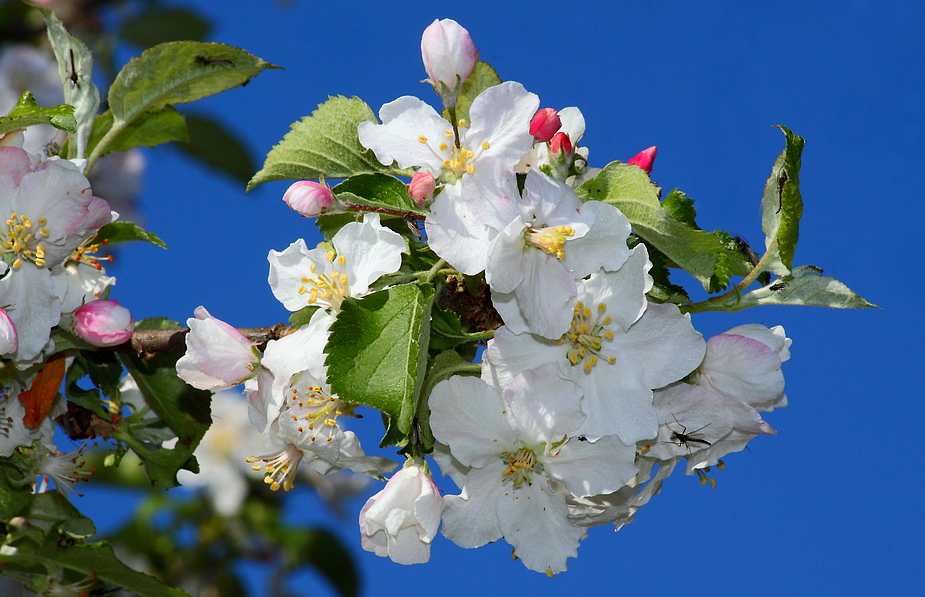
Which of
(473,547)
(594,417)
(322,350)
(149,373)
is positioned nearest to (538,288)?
(594,417)

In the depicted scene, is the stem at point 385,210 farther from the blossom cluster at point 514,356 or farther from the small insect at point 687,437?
the small insect at point 687,437

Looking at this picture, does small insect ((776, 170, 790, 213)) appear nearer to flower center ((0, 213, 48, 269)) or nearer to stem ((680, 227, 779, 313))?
stem ((680, 227, 779, 313))

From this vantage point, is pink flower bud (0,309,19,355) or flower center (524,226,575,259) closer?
flower center (524,226,575,259)

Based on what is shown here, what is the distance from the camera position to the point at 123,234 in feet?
6.08

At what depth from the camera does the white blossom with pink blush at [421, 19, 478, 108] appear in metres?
1.51

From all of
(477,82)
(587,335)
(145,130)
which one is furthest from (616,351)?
(145,130)

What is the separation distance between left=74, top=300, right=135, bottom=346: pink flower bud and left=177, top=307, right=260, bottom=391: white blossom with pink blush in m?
0.17

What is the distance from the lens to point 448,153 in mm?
1453

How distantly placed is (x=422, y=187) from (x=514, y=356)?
1.00ft

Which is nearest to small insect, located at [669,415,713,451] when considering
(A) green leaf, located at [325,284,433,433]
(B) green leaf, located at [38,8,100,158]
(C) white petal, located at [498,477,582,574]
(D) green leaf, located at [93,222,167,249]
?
(C) white petal, located at [498,477,582,574]

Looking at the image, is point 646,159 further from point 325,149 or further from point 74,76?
point 74,76

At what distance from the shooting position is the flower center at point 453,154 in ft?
4.66

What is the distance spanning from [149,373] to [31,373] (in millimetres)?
224

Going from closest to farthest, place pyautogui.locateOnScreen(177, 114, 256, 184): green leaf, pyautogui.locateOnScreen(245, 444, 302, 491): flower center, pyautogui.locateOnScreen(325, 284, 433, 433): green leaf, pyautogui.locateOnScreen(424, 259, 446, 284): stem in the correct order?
pyautogui.locateOnScreen(325, 284, 433, 433): green leaf → pyautogui.locateOnScreen(424, 259, 446, 284): stem → pyautogui.locateOnScreen(245, 444, 302, 491): flower center → pyautogui.locateOnScreen(177, 114, 256, 184): green leaf
